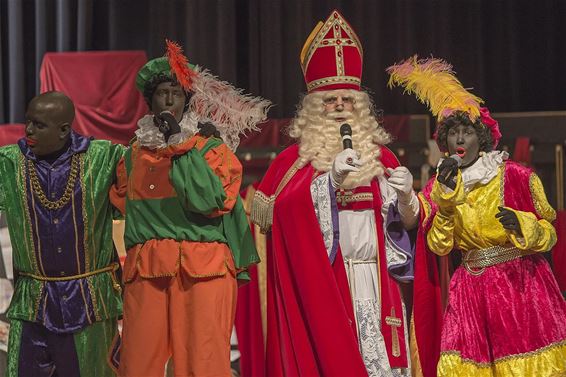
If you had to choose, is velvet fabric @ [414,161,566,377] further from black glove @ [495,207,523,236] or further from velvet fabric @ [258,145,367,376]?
velvet fabric @ [258,145,367,376]

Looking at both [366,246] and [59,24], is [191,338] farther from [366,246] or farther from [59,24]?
[59,24]

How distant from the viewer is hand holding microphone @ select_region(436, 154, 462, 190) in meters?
4.96

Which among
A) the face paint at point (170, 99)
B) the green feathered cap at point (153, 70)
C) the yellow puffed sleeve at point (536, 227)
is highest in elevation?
the green feathered cap at point (153, 70)

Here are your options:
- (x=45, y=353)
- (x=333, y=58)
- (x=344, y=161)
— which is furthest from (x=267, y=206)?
(x=45, y=353)

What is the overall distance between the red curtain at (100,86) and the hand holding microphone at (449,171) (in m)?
3.01

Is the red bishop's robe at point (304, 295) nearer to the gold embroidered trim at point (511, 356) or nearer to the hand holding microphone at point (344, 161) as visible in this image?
the hand holding microphone at point (344, 161)

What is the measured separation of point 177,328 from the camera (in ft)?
14.4

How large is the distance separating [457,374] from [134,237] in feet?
5.24

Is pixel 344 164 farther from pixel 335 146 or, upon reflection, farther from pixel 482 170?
pixel 482 170

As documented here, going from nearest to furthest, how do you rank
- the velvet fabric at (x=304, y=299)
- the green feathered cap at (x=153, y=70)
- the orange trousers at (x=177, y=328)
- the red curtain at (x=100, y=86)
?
the orange trousers at (x=177, y=328) < the green feathered cap at (x=153, y=70) < the velvet fabric at (x=304, y=299) < the red curtain at (x=100, y=86)

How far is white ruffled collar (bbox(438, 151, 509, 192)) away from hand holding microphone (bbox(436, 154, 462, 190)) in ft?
0.58

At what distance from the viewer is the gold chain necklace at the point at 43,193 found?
454 cm

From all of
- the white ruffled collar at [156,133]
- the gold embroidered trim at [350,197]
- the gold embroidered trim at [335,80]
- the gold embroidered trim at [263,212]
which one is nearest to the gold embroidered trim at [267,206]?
the gold embroidered trim at [263,212]

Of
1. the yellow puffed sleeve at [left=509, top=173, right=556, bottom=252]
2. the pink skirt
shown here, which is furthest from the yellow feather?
the pink skirt
